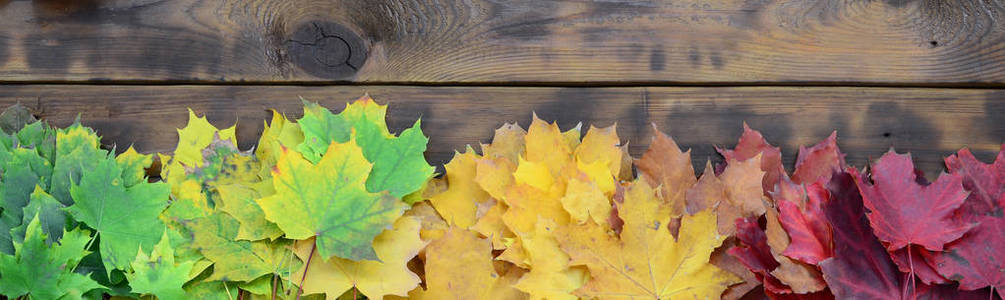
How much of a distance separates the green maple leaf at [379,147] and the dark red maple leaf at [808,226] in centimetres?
35

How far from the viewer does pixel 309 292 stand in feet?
2.17

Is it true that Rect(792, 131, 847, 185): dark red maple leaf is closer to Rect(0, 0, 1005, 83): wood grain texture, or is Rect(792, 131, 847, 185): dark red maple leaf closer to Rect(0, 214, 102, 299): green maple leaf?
Rect(0, 0, 1005, 83): wood grain texture

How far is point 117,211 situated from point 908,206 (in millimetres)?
744

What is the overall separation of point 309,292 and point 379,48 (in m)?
0.30

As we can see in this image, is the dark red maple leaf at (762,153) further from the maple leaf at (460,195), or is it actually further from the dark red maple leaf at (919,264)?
the maple leaf at (460,195)

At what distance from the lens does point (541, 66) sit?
80 cm

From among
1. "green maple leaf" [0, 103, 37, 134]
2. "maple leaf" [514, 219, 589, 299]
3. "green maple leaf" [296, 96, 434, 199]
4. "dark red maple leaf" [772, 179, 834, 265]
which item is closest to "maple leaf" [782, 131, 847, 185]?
"dark red maple leaf" [772, 179, 834, 265]

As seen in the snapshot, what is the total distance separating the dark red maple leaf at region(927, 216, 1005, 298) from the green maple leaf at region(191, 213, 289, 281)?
60cm

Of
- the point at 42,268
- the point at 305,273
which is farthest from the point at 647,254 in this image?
the point at 42,268

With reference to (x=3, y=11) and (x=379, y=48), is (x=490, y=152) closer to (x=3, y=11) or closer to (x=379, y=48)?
(x=379, y=48)

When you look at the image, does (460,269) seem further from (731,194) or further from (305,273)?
(731,194)

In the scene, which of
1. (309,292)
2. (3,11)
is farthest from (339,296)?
(3,11)

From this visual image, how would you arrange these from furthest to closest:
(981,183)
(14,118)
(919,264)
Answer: (14,118) < (981,183) < (919,264)

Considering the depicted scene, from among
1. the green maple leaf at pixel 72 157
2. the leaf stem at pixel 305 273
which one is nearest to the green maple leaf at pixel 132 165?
the green maple leaf at pixel 72 157
